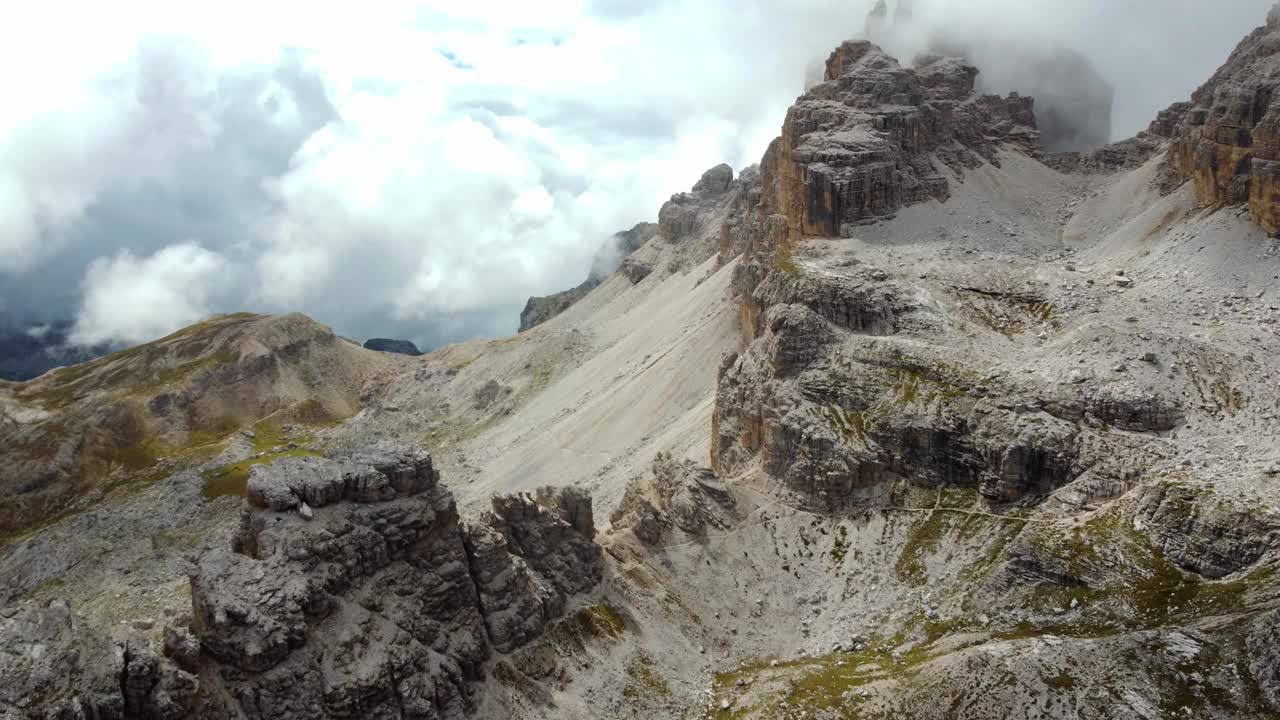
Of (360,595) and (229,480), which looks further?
(229,480)

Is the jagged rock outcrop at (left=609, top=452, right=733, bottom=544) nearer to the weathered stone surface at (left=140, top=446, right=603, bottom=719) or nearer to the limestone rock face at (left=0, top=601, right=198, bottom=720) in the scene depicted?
the weathered stone surface at (left=140, top=446, right=603, bottom=719)

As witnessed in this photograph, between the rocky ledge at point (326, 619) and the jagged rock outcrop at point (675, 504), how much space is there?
46.8 ft

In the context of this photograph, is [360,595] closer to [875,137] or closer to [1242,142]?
[875,137]

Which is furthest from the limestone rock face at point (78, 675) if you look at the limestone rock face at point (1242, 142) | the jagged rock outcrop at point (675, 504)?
the limestone rock face at point (1242, 142)

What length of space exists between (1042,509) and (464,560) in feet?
167

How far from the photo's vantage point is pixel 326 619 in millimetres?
53250

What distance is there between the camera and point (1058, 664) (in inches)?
2251

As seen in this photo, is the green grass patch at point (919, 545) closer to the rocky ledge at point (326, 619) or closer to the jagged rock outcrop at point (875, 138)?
the rocky ledge at point (326, 619)

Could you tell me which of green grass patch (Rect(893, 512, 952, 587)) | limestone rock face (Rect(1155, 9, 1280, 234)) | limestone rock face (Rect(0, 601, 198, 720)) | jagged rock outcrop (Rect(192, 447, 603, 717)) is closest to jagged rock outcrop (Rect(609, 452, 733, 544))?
jagged rock outcrop (Rect(192, 447, 603, 717))

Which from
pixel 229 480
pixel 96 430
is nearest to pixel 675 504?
pixel 229 480

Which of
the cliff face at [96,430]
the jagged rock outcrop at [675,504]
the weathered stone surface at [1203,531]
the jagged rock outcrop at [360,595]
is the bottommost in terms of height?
the weathered stone surface at [1203,531]

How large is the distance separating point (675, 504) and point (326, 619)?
130ft

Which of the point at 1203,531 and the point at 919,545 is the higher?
the point at 919,545

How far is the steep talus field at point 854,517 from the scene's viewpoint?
52.8m
